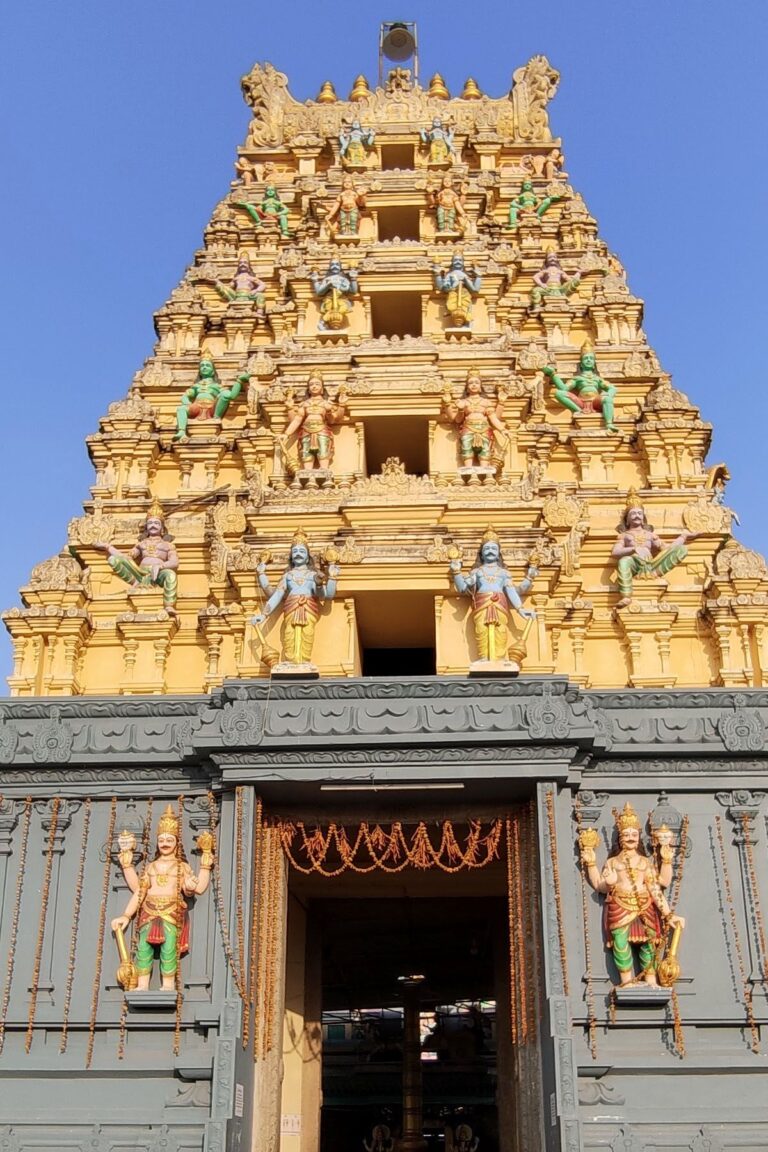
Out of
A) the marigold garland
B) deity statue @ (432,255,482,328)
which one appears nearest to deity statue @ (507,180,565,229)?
deity statue @ (432,255,482,328)

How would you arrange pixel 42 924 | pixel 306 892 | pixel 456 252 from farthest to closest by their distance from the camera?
pixel 456 252
pixel 306 892
pixel 42 924

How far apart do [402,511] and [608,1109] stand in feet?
31.1

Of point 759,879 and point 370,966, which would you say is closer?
point 759,879

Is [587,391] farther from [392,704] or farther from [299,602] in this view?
[392,704]

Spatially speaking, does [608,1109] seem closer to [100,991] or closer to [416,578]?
[100,991]

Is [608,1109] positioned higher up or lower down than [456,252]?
lower down

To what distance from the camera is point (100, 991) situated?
14.0 m

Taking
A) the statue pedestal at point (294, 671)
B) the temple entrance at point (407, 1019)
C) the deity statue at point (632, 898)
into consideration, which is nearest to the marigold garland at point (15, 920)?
the statue pedestal at point (294, 671)

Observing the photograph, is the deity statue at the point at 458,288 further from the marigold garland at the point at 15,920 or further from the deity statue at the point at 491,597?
the marigold garland at the point at 15,920

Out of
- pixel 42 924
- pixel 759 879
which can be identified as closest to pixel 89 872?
pixel 42 924

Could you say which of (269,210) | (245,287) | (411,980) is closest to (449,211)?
(269,210)

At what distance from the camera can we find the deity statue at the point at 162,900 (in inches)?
550

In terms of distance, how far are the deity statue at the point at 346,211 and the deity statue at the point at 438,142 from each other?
8.15ft

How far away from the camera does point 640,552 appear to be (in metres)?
19.3
